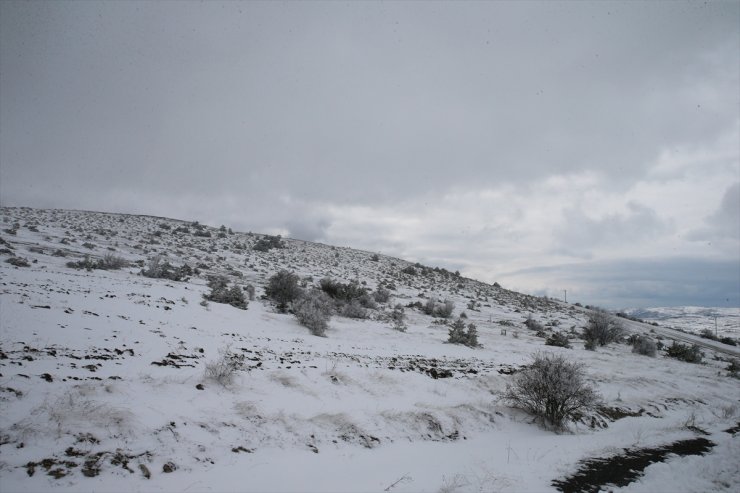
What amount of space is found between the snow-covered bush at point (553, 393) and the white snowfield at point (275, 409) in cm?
29

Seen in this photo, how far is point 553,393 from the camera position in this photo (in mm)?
7426

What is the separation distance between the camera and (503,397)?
26.2 ft

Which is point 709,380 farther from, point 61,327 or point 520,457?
point 61,327

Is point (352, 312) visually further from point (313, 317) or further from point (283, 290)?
point (313, 317)

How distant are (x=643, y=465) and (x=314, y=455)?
539cm

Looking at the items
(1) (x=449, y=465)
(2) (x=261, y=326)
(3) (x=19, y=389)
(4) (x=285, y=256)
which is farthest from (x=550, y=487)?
(4) (x=285, y=256)

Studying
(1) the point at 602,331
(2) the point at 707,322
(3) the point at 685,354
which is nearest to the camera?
(3) the point at 685,354

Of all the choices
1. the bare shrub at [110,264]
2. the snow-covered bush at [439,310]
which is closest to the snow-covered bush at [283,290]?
the bare shrub at [110,264]

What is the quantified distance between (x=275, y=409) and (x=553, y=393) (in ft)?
18.4

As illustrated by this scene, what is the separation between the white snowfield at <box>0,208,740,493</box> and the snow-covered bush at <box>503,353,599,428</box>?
288 mm

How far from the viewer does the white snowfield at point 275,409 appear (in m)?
4.16

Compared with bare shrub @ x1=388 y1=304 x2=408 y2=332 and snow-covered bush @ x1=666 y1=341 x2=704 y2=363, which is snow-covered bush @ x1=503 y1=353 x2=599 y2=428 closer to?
bare shrub @ x1=388 y1=304 x2=408 y2=332

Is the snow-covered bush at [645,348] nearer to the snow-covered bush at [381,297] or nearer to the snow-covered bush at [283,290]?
the snow-covered bush at [381,297]

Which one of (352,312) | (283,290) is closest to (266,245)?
(283,290)
